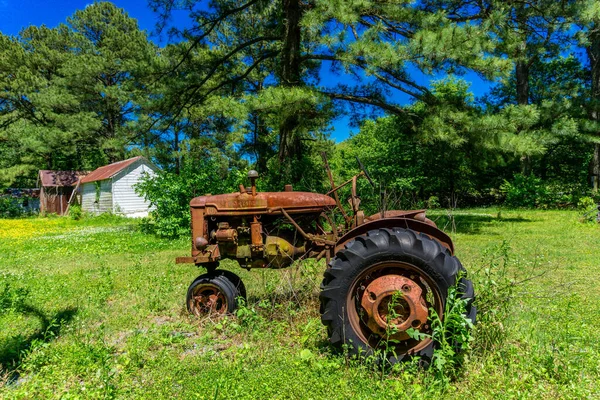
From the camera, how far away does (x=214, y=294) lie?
3.89 m

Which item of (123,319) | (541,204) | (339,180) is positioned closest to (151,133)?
(339,180)

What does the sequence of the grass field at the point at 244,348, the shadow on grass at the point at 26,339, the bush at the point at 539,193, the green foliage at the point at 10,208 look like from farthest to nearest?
the green foliage at the point at 10,208 → the bush at the point at 539,193 → the shadow on grass at the point at 26,339 → the grass field at the point at 244,348

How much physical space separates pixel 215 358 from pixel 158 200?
871 cm

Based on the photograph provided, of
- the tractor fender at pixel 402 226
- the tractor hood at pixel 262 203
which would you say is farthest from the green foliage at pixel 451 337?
the tractor hood at pixel 262 203

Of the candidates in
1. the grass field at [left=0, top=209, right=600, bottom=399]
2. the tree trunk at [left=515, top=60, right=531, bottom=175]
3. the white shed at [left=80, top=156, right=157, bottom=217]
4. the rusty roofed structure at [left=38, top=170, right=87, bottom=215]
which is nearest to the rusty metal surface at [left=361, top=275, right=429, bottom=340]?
the grass field at [left=0, top=209, right=600, bottom=399]

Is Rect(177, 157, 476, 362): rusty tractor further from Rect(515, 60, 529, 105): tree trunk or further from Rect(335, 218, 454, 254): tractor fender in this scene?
Rect(515, 60, 529, 105): tree trunk

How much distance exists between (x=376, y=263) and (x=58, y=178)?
29399mm

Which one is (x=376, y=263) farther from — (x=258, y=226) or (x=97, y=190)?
(x=97, y=190)

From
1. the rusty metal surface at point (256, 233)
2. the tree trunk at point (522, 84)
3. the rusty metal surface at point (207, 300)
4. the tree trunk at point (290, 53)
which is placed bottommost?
the rusty metal surface at point (207, 300)

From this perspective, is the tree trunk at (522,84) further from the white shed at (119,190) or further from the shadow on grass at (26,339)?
the shadow on grass at (26,339)

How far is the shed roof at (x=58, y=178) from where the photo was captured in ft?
82.7

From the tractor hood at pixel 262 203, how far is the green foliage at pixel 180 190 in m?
7.00

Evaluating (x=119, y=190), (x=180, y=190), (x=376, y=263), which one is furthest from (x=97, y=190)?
(x=376, y=263)

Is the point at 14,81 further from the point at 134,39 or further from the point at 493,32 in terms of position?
the point at 493,32
